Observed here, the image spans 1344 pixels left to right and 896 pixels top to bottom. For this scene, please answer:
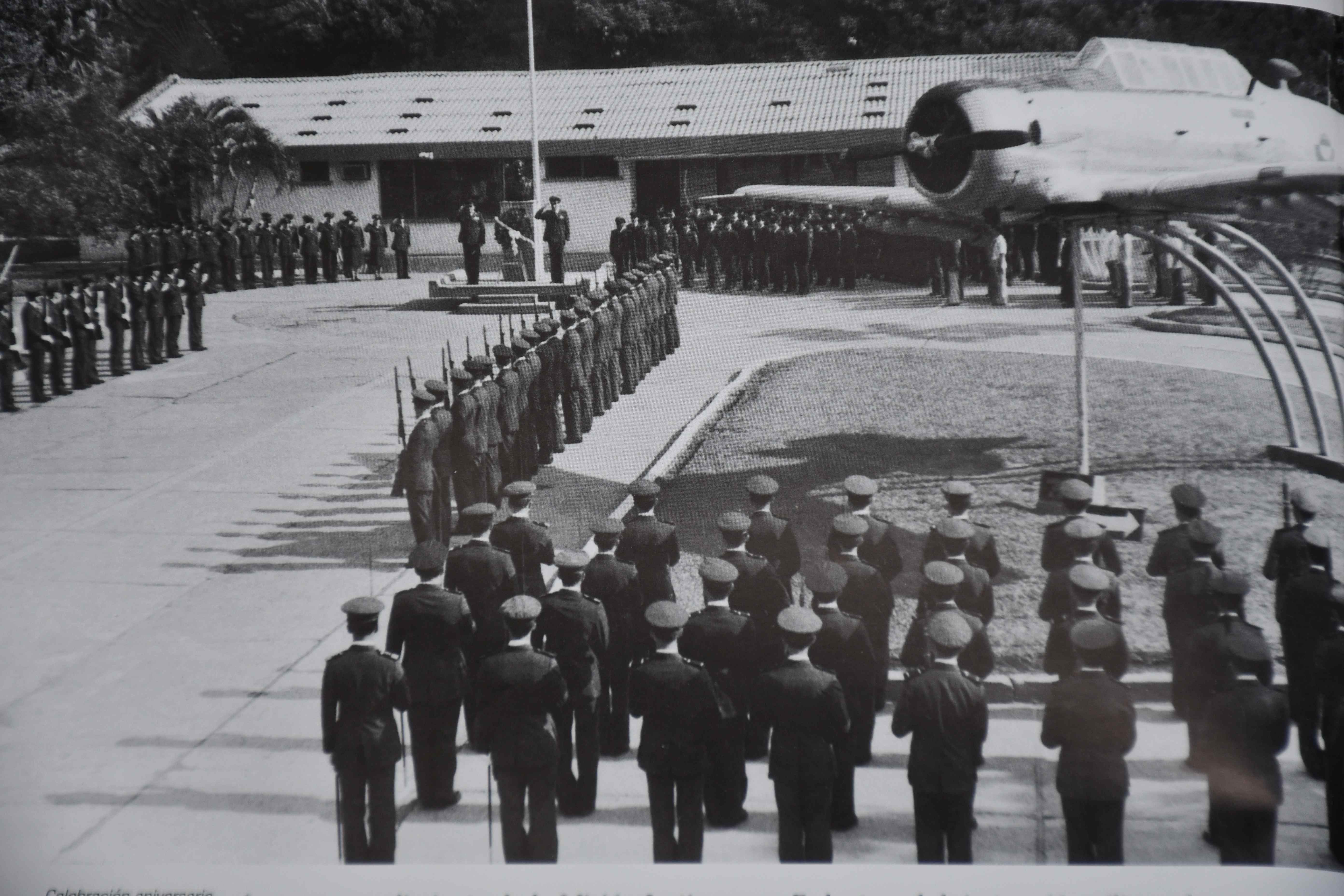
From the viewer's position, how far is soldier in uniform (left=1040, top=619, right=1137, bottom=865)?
4.45 metres

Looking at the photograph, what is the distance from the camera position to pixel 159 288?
1181 centimetres

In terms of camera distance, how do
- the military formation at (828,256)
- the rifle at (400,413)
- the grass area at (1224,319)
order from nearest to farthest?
the rifle at (400,413)
the grass area at (1224,319)
the military formation at (828,256)

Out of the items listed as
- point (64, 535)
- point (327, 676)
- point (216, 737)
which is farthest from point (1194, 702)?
point (64, 535)

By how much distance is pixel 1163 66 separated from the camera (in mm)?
8172

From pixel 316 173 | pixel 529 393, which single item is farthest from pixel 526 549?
pixel 529 393

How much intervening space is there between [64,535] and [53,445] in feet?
3.39

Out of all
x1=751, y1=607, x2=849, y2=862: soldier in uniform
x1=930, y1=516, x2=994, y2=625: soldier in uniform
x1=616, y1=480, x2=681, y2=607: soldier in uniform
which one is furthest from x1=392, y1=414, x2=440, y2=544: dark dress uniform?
x1=751, y1=607, x2=849, y2=862: soldier in uniform

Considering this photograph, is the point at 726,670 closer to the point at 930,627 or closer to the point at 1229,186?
the point at 930,627

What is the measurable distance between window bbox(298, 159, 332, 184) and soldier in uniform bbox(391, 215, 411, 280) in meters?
0.72

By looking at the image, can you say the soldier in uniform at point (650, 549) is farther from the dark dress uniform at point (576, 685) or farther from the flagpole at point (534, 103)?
the flagpole at point (534, 103)

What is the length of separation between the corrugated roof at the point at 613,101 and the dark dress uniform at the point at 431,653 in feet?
12.2

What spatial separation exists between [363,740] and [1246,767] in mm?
3451

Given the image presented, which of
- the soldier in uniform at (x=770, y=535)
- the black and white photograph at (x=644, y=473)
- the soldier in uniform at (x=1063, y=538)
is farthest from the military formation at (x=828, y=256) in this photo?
the soldier in uniform at (x=1063, y=538)

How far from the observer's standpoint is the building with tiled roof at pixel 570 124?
7.70 metres
